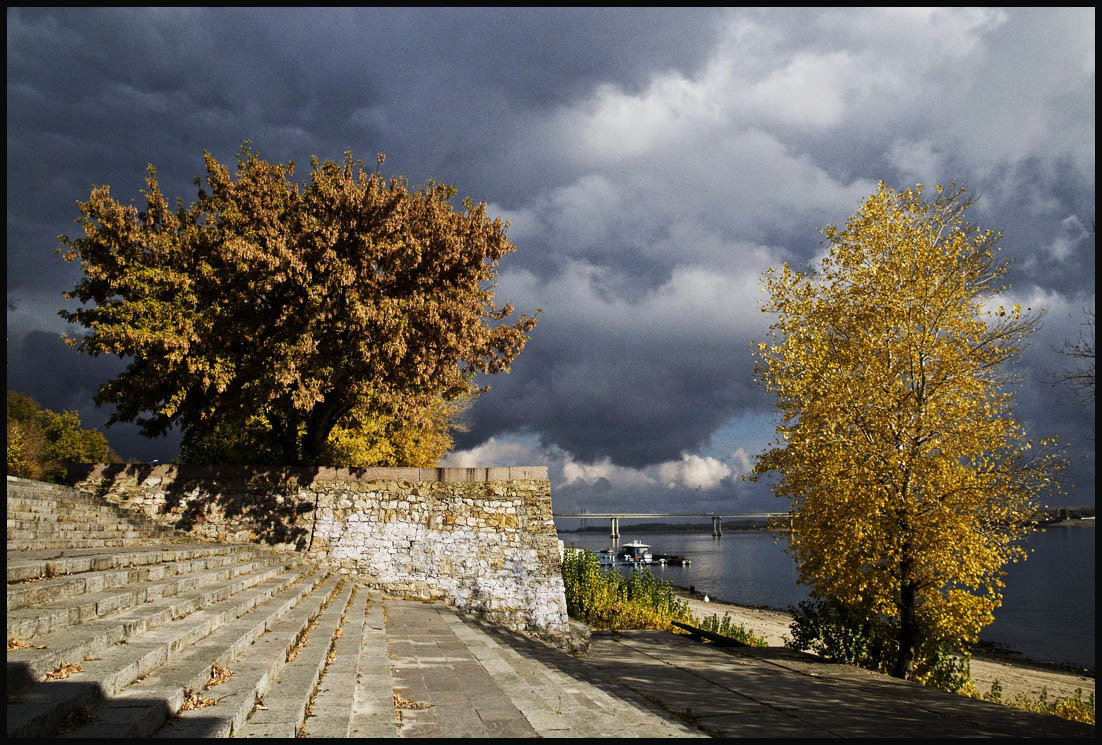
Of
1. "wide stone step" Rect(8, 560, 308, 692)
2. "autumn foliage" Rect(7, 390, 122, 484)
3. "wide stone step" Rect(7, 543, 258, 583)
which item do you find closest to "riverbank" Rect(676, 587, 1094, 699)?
"wide stone step" Rect(7, 543, 258, 583)

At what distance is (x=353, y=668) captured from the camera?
21.1 ft

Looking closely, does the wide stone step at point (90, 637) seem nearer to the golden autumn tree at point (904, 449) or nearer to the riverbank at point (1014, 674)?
the golden autumn tree at point (904, 449)

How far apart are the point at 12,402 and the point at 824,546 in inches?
2522

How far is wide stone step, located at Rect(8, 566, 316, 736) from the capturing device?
3236 millimetres

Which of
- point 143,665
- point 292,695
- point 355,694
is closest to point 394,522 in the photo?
point 355,694

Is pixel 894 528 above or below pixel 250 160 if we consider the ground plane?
below

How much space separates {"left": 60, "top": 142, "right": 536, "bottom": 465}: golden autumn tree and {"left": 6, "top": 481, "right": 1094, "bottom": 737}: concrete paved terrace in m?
3.87

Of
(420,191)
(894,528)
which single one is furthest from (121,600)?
(420,191)

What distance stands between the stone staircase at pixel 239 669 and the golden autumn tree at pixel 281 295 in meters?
5.17

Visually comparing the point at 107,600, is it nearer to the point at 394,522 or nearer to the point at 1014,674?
the point at 394,522

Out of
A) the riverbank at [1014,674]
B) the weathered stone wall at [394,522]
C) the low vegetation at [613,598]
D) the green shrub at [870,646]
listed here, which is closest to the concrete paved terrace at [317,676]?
the green shrub at [870,646]

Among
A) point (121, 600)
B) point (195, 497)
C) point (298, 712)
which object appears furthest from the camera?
point (195, 497)

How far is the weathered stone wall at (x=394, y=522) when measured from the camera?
1530cm

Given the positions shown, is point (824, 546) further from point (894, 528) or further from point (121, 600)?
point (121, 600)
